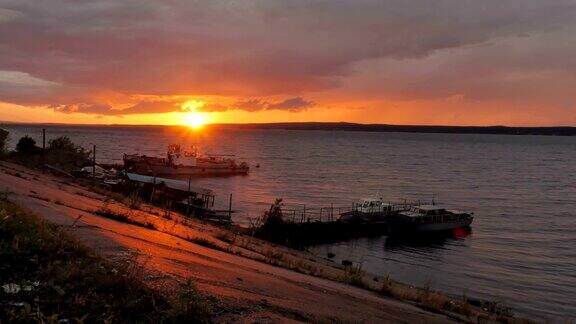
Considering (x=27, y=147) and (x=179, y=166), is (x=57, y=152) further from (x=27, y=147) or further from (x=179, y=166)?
(x=179, y=166)

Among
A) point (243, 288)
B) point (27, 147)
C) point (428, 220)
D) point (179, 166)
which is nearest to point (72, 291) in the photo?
point (243, 288)

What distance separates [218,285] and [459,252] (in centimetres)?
3480

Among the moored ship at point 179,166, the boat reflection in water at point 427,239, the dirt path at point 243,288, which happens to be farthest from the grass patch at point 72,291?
the moored ship at point 179,166

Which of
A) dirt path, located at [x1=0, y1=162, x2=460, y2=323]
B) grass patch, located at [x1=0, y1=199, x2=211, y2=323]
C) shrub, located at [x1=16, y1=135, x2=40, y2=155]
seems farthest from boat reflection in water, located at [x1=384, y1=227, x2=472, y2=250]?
shrub, located at [x1=16, y1=135, x2=40, y2=155]

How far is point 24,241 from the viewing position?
6.39 meters

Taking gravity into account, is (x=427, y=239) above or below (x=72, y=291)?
below

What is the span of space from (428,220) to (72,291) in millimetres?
43591

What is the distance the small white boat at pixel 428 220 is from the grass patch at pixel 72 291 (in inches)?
1599

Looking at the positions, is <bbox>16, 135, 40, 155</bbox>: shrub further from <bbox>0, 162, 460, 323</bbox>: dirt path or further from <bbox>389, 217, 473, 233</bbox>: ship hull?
<bbox>0, 162, 460, 323</bbox>: dirt path

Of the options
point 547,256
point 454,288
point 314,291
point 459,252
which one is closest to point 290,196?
point 459,252

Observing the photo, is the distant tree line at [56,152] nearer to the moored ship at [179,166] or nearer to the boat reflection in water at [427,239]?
the moored ship at [179,166]

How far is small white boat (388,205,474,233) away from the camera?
45062mm

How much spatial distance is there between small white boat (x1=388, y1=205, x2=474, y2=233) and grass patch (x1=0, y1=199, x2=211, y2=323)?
40603 mm

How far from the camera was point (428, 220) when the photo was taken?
4616 cm
